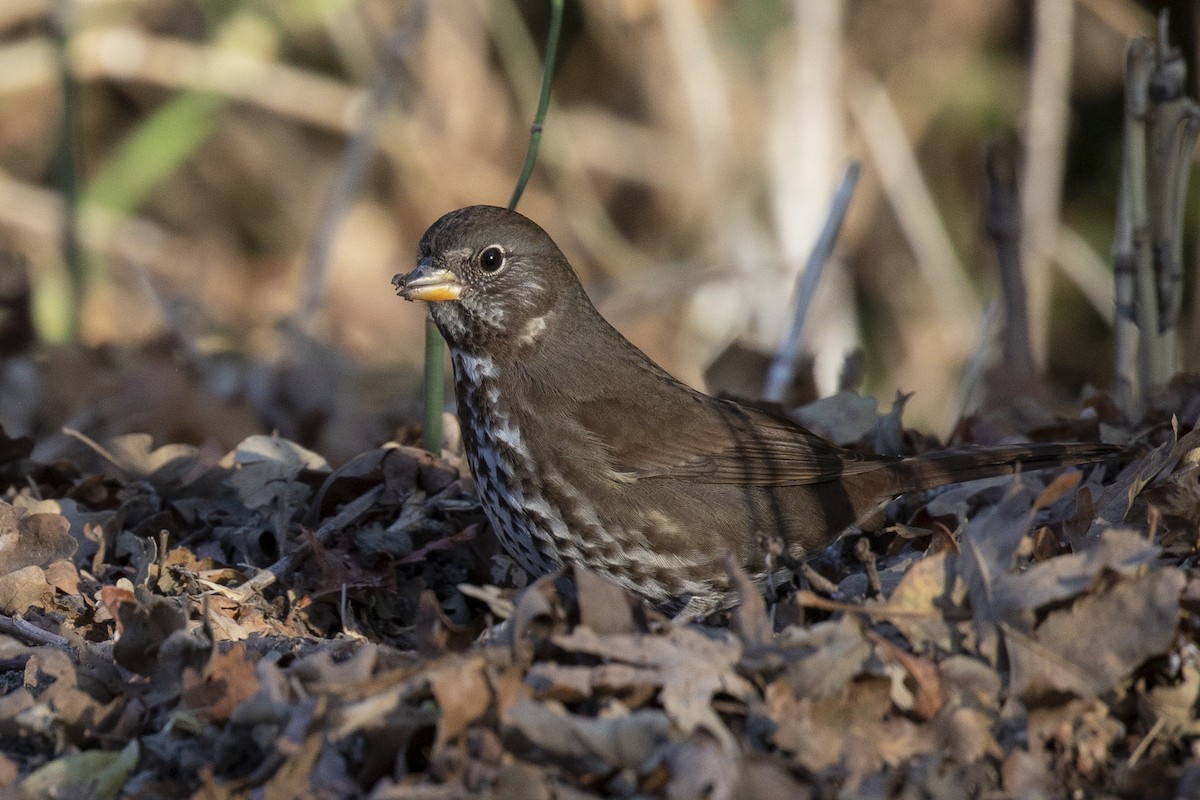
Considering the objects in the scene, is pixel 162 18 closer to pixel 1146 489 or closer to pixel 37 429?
pixel 37 429

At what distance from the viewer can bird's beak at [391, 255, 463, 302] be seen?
362 cm

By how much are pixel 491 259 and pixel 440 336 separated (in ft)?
0.90

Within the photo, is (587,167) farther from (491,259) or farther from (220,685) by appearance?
(220,685)

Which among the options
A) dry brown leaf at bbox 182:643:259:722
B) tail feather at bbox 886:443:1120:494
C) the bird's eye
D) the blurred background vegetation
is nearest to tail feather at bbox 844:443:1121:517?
tail feather at bbox 886:443:1120:494

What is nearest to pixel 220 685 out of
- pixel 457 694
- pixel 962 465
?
pixel 457 694

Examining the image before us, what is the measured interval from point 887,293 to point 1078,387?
1283 mm

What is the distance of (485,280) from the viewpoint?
3711mm

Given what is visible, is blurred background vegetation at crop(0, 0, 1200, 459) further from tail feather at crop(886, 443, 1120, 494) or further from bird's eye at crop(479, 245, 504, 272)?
tail feather at crop(886, 443, 1120, 494)

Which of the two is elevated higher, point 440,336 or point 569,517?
point 440,336

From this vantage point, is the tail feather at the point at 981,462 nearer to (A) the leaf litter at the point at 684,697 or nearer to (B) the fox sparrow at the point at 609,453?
(B) the fox sparrow at the point at 609,453

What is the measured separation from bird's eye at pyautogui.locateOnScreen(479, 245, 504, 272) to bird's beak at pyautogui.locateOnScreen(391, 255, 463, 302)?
3.5 inches

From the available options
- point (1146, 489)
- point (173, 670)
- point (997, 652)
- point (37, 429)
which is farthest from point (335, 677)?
point (37, 429)

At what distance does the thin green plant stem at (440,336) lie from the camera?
146 inches

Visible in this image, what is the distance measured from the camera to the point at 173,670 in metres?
2.67
